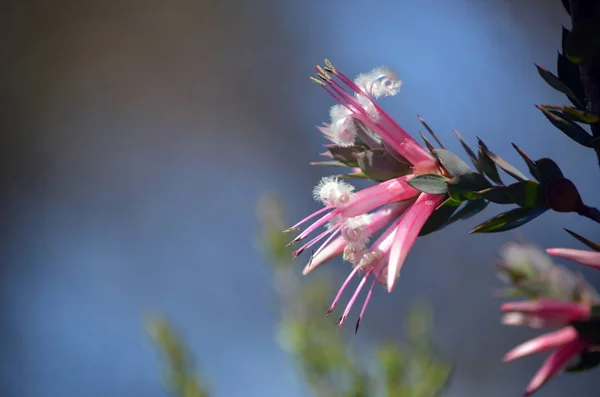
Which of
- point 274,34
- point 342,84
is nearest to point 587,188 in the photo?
point 274,34

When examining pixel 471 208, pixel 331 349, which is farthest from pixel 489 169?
pixel 331 349

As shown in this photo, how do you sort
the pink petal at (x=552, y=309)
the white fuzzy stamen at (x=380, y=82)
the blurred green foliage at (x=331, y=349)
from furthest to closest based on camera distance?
the blurred green foliage at (x=331, y=349)
the white fuzzy stamen at (x=380, y=82)
the pink petal at (x=552, y=309)

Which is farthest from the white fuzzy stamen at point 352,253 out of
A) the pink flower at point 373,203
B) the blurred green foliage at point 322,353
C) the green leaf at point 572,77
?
the blurred green foliage at point 322,353

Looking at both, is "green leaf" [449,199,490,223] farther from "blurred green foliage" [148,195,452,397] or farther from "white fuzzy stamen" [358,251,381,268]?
"blurred green foliage" [148,195,452,397]

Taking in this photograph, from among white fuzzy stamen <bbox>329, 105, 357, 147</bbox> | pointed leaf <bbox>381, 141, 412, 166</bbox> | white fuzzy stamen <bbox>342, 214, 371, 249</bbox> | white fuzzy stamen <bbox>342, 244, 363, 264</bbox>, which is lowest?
white fuzzy stamen <bbox>342, 244, 363, 264</bbox>

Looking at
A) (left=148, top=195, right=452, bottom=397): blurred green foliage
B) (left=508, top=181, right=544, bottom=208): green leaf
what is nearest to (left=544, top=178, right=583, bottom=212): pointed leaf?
(left=508, top=181, right=544, bottom=208): green leaf

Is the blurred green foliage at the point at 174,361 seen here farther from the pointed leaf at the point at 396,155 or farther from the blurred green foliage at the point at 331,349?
the pointed leaf at the point at 396,155

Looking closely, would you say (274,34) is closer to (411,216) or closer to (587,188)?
(587,188)
